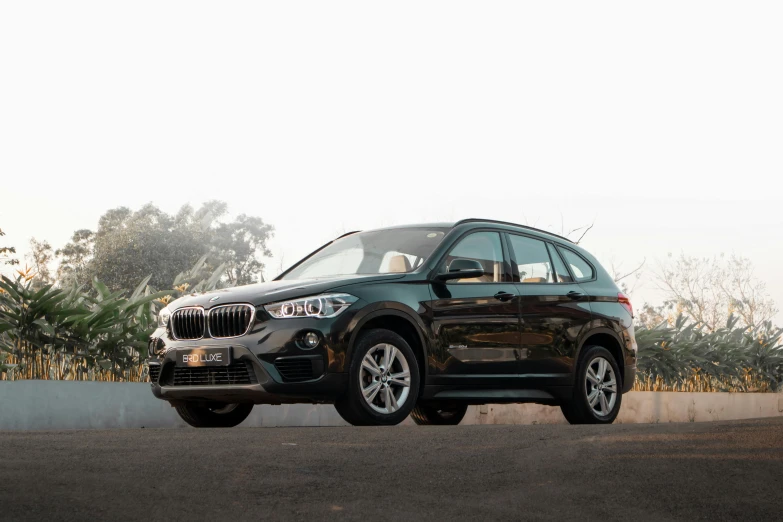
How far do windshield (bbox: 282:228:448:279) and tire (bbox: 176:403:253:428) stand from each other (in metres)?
1.34

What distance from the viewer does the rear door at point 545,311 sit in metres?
10.2

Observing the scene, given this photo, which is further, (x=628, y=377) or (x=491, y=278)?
(x=628, y=377)

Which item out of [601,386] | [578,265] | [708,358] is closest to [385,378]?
[601,386]

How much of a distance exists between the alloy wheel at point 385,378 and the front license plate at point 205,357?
108cm

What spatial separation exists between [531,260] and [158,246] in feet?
177

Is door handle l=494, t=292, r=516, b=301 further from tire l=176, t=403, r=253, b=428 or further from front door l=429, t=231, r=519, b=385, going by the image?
tire l=176, t=403, r=253, b=428

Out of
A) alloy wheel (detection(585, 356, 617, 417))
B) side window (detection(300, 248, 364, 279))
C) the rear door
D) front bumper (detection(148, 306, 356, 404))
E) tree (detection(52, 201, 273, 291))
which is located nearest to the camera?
front bumper (detection(148, 306, 356, 404))

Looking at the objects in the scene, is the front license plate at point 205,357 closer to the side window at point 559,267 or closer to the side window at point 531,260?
the side window at point 531,260

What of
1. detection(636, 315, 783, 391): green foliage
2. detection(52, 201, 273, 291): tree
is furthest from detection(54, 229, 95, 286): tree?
detection(636, 315, 783, 391): green foliage

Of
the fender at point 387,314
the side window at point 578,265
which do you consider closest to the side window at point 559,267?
the side window at point 578,265

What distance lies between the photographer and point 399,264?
9.76m

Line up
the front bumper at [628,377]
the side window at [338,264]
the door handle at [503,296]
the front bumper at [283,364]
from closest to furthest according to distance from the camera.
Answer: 1. the front bumper at [283,364]
2. the door handle at [503,296]
3. the side window at [338,264]
4. the front bumper at [628,377]

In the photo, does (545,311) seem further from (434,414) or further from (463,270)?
(434,414)

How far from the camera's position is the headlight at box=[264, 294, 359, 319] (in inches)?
337
